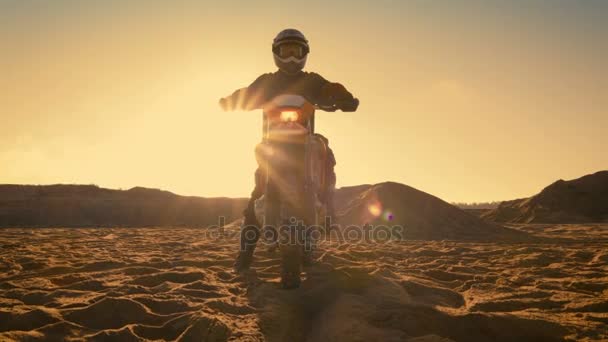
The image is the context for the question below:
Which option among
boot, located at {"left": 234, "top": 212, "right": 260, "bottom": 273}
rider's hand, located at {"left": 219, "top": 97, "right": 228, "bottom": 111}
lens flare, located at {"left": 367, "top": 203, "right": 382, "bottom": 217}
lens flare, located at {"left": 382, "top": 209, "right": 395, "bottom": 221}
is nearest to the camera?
rider's hand, located at {"left": 219, "top": 97, "right": 228, "bottom": 111}

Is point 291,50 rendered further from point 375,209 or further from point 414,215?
point 375,209

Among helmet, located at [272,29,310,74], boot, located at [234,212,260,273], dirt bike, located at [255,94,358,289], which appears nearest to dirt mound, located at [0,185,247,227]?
boot, located at [234,212,260,273]

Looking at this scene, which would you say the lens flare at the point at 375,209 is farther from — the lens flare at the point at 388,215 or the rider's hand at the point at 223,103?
the rider's hand at the point at 223,103

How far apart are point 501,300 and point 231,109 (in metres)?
2.76

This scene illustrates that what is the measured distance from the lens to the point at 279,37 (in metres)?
3.45

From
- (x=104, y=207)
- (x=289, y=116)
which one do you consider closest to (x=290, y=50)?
(x=289, y=116)

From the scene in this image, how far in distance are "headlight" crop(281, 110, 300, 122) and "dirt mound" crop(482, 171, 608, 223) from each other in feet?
57.1

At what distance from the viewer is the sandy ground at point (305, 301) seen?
2.07 meters

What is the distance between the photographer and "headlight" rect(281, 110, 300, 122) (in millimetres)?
3027

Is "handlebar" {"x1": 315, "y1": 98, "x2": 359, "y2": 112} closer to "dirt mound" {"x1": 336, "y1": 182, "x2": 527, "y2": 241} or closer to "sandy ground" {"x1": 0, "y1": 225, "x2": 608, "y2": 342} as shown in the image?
"sandy ground" {"x1": 0, "y1": 225, "x2": 608, "y2": 342}

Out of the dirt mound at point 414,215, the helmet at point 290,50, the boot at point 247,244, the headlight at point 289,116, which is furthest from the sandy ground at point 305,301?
the dirt mound at point 414,215

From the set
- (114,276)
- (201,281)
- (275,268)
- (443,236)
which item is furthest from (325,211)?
(443,236)

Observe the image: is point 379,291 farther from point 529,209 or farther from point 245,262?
point 529,209

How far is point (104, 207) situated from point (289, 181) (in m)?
19.6
